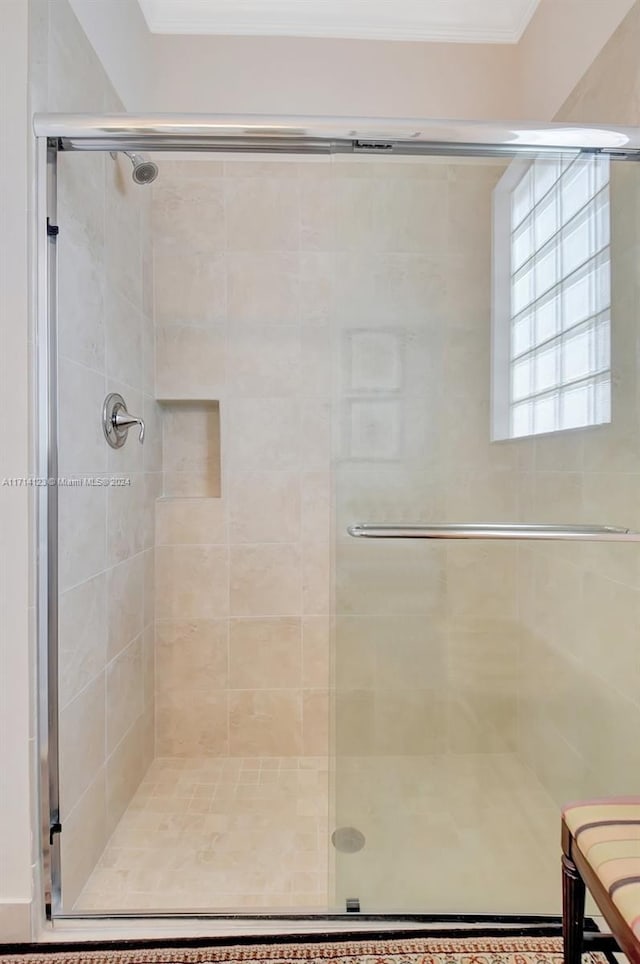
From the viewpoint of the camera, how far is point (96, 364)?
1.32 metres

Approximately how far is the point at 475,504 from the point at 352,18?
1826 millimetres

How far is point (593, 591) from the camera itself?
1.17 meters

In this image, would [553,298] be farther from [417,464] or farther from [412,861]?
[412,861]

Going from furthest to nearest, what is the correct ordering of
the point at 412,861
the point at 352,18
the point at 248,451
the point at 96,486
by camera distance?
the point at 248,451, the point at 352,18, the point at 96,486, the point at 412,861

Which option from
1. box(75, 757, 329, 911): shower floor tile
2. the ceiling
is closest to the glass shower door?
box(75, 757, 329, 911): shower floor tile

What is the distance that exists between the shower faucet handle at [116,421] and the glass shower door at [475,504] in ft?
2.26

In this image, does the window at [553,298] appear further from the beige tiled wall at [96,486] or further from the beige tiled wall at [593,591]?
the beige tiled wall at [96,486]

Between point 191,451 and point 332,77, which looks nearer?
point 332,77

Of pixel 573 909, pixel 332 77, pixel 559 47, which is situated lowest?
pixel 573 909

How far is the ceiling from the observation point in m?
1.67

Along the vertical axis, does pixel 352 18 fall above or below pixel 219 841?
above

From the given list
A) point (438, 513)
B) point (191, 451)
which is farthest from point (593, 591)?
point (191, 451)

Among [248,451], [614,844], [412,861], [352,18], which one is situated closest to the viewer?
[614,844]

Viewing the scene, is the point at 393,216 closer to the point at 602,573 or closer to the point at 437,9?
the point at 602,573
